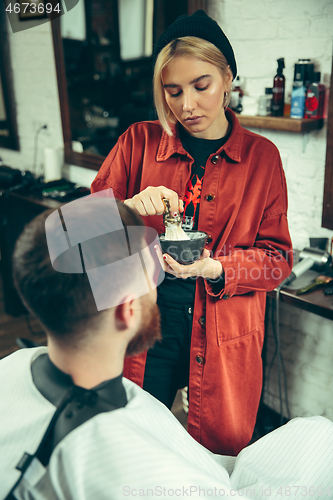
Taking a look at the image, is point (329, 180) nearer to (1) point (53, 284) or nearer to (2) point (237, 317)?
(2) point (237, 317)

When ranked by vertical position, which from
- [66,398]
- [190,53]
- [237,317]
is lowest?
[237,317]

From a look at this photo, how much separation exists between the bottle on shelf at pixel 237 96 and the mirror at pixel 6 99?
2.66 m

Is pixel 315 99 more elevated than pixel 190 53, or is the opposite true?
pixel 190 53

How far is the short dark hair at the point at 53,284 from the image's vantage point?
76 centimetres

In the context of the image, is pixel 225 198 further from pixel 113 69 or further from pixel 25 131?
pixel 25 131

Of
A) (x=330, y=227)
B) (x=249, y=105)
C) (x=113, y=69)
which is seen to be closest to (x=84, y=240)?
(x=330, y=227)

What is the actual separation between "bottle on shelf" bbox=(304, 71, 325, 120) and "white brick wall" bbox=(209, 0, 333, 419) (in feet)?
0.22

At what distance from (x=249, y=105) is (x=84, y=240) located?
5.24 ft

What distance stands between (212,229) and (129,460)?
0.80m

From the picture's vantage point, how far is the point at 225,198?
136cm

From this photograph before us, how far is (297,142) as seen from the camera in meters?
1.96

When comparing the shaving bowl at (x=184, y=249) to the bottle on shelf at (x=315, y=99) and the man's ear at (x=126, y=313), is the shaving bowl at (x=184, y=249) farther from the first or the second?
the bottle on shelf at (x=315, y=99)

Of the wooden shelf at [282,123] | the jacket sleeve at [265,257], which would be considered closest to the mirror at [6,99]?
the wooden shelf at [282,123]

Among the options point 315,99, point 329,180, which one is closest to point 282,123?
point 315,99
